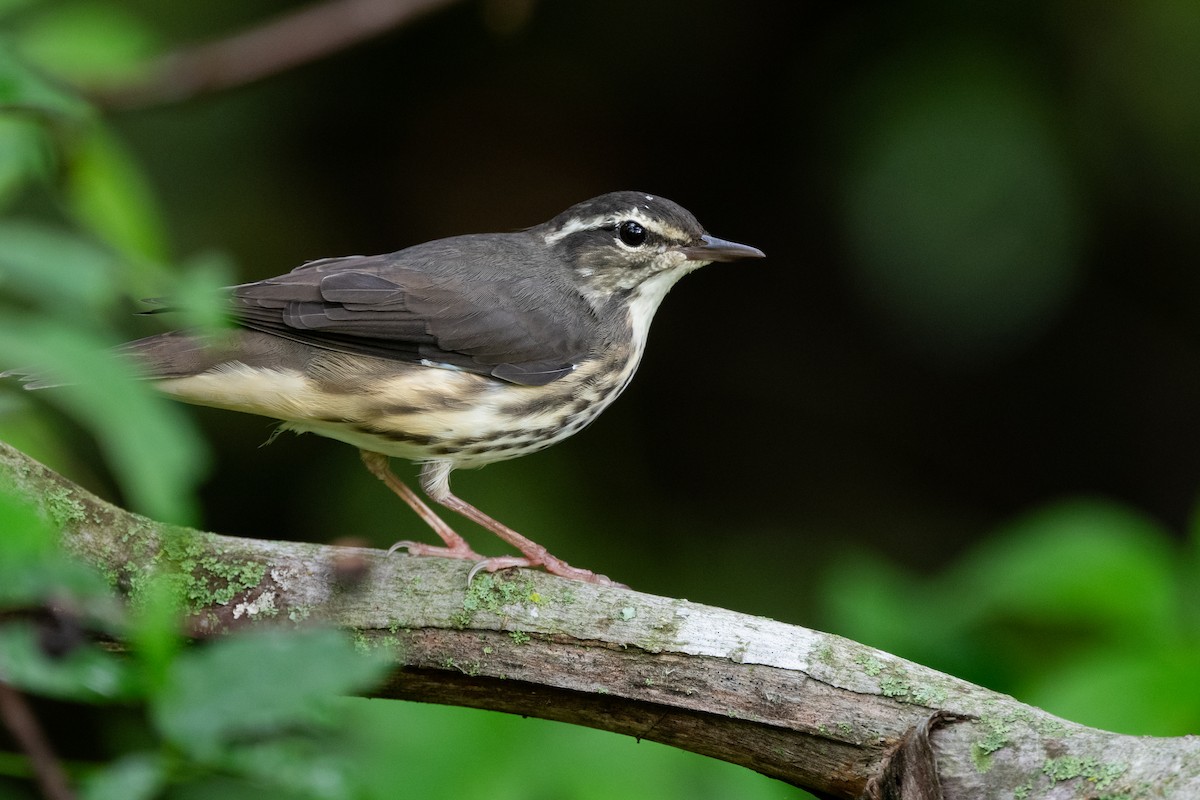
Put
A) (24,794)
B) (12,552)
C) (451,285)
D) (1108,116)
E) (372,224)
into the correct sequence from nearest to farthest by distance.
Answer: (12,552)
(24,794)
(451,285)
(1108,116)
(372,224)

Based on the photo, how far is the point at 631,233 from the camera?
443 cm

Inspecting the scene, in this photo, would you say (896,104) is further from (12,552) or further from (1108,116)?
(12,552)

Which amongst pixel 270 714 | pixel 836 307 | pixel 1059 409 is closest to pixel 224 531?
pixel 836 307

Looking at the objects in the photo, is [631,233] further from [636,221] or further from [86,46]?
[86,46]

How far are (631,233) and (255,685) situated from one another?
3445 mm

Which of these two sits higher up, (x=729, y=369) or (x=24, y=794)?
(x=729, y=369)

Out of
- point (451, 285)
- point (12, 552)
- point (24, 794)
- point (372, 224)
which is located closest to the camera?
point (12, 552)

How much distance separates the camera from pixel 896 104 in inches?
221

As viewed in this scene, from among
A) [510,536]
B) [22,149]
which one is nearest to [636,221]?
[510,536]

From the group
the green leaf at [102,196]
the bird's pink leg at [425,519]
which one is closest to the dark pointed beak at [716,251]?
the bird's pink leg at [425,519]

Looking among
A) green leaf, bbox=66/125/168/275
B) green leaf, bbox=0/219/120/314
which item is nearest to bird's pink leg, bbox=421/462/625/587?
green leaf, bbox=66/125/168/275

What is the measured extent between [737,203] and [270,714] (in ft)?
18.6

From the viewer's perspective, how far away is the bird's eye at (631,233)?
4414 millimetres

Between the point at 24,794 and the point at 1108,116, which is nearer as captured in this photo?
the point at 24,794
